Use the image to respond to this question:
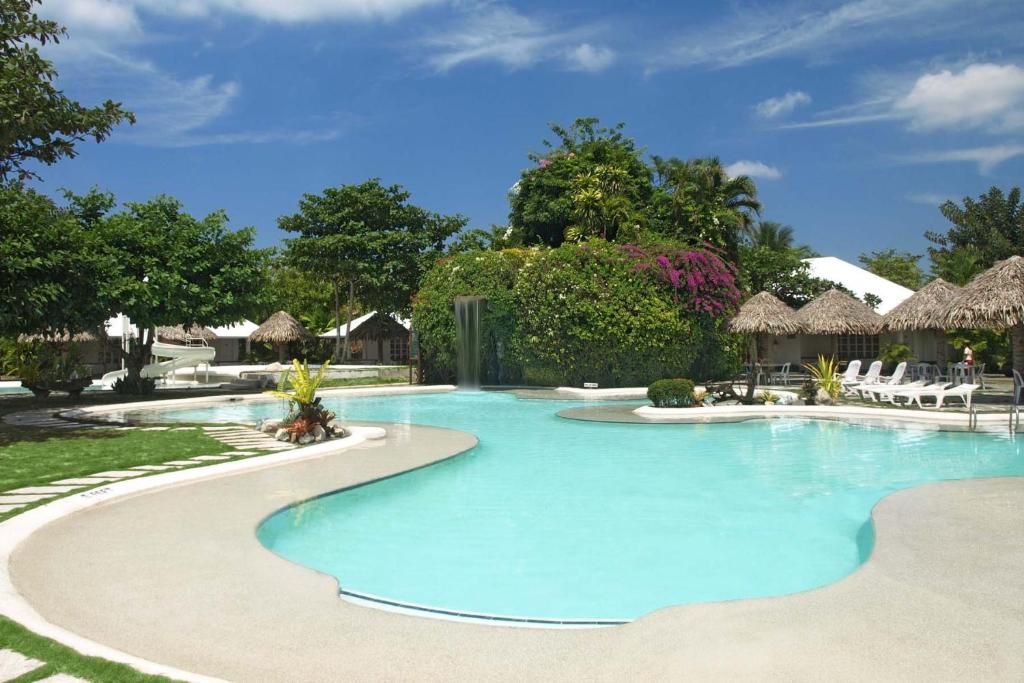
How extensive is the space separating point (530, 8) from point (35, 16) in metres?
9.84

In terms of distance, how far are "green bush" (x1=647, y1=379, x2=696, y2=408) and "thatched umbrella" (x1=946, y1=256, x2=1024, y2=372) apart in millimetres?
7220

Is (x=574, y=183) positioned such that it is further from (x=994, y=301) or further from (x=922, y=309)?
(x=994, y=301)

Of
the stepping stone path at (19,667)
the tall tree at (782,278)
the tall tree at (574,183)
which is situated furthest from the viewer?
the tall tree at (782,278)

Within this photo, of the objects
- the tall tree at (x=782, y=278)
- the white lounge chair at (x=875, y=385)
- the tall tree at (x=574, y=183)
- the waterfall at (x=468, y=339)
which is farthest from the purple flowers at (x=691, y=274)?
the tall tree at (x=782, y=278)

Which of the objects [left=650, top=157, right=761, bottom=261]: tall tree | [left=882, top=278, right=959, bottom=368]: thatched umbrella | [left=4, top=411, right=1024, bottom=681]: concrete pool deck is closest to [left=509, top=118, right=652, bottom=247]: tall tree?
[left=650, top=157, right=761, bottom=261]: tall tree

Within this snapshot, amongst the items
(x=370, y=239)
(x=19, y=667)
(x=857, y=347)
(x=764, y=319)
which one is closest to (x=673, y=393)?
(x=764, y=319)

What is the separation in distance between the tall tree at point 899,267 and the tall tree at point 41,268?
48.0 meters

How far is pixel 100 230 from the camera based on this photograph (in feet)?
63.8

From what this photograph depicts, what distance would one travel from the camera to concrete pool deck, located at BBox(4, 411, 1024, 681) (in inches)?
141

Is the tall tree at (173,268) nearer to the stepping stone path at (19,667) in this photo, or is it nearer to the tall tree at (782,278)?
the stepping stone path at (19,667)

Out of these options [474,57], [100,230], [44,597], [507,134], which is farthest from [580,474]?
[507,134]

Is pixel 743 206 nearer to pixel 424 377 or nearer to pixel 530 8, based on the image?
pixel 424 377

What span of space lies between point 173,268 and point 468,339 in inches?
382

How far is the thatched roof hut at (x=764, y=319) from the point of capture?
82.5 ft
